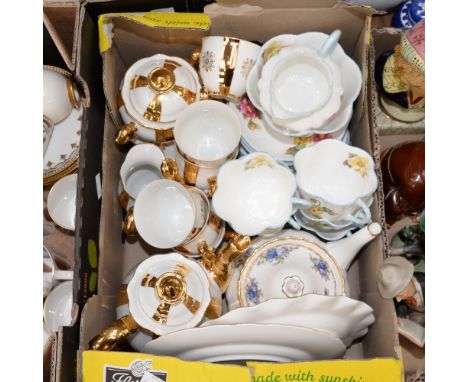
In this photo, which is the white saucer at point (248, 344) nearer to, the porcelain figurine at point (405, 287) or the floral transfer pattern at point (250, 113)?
the porcelain figurine at point (405, 287)

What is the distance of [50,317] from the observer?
3.71 ft

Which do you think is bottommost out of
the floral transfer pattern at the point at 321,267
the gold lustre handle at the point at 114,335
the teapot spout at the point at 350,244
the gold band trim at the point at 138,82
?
the gold lustre handle at the point at 114,335

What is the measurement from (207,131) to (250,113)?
0.09m

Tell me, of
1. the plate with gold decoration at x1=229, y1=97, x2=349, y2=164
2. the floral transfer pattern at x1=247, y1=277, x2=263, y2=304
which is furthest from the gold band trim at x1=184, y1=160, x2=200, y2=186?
the floral transfer pattern at x1=247, y1=277, x2=263, y2=304

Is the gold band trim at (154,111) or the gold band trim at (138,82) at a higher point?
the gold band trim at (138,82)

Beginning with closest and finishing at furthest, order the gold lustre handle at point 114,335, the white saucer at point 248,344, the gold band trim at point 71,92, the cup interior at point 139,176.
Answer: the white saucer at point 248,344 < the gold lustre handle at point 114,335 < the cup interior at point 139,176 < the gold band trim at point 71,92

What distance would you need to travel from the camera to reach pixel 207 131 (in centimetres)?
108

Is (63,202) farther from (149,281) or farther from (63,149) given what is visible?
(149,281)

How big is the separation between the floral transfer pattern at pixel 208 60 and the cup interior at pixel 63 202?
1.36 ft

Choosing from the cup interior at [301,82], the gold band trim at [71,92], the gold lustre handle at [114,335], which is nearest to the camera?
the gold lustre handle at [114,335]

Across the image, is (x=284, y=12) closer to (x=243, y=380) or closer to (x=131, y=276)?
(x=131, y=276)

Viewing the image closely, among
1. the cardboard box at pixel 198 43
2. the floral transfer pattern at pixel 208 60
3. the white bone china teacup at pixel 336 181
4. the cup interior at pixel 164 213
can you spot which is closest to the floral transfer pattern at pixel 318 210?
the white bone china teacup at pixel 336 181

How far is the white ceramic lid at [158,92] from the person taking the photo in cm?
106

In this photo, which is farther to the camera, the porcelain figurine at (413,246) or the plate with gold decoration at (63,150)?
the plate with gold decoration at (63,150)
